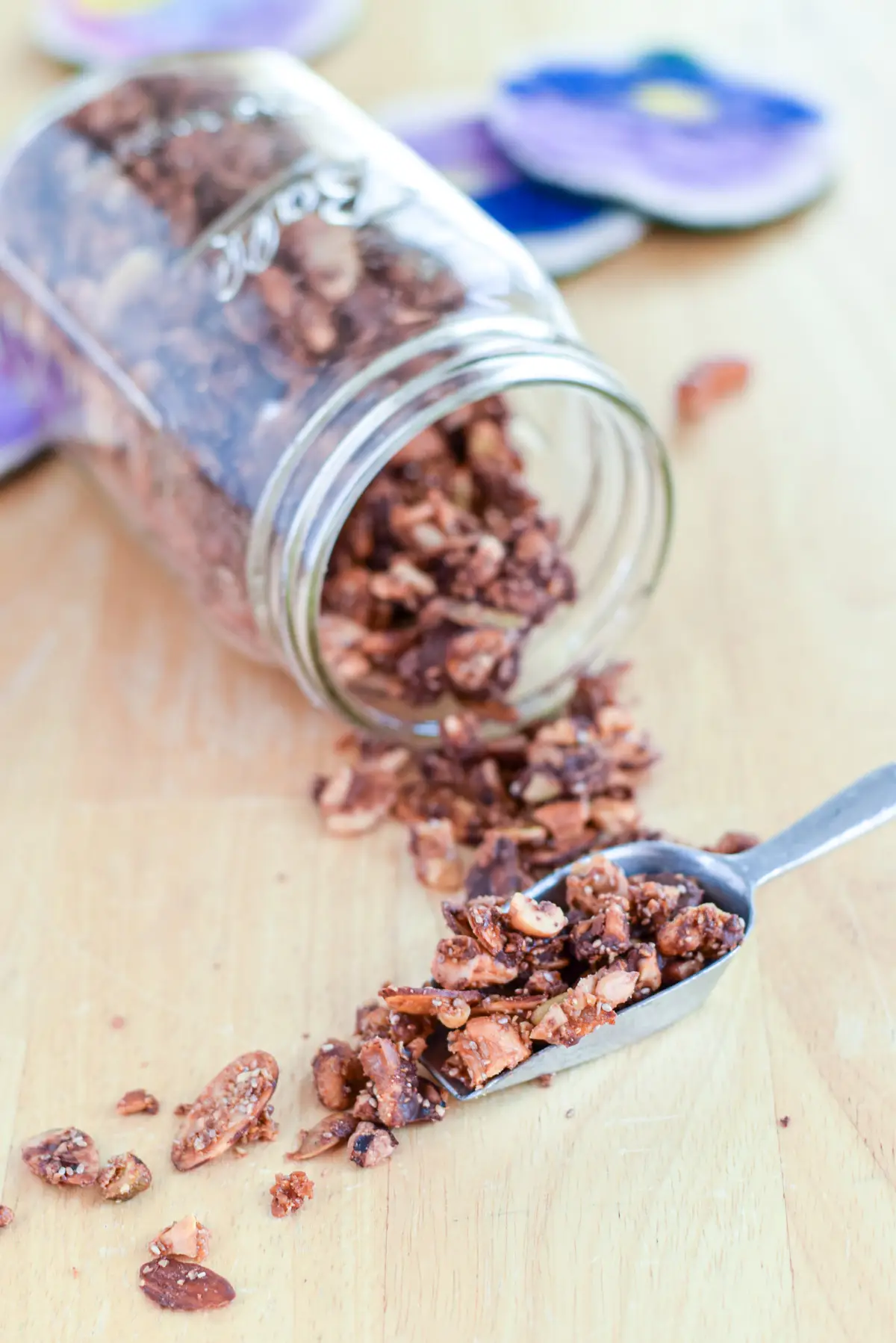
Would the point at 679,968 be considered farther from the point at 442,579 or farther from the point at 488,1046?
the point at 442,579

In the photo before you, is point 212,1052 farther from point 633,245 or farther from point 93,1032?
point 633,245

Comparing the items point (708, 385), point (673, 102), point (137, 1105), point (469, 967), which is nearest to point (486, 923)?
point (469, 967)

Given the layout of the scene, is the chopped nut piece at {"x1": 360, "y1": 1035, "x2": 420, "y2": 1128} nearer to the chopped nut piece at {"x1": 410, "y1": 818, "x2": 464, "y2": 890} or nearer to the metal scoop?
the metal scoop

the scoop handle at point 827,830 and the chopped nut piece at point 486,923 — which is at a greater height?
the chopped nut piece at point 486,923

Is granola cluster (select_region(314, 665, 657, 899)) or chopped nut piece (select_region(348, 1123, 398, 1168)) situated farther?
granola cluster (select_region(314, 665, 657, 899))

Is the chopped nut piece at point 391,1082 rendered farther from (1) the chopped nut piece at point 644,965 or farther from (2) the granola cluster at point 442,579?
(2) the granola cluster at point 442,579

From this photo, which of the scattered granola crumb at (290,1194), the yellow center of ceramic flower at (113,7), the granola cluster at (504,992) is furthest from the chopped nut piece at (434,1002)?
the yellow center of ceramic flower at (113,7)

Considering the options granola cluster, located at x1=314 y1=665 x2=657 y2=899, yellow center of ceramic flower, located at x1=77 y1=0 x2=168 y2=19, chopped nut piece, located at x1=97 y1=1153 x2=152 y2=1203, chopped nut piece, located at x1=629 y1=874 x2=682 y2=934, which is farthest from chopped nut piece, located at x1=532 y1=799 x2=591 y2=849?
yellow center of ceramic flower, located at x1=77 y1=0 x2=168 y2=19
